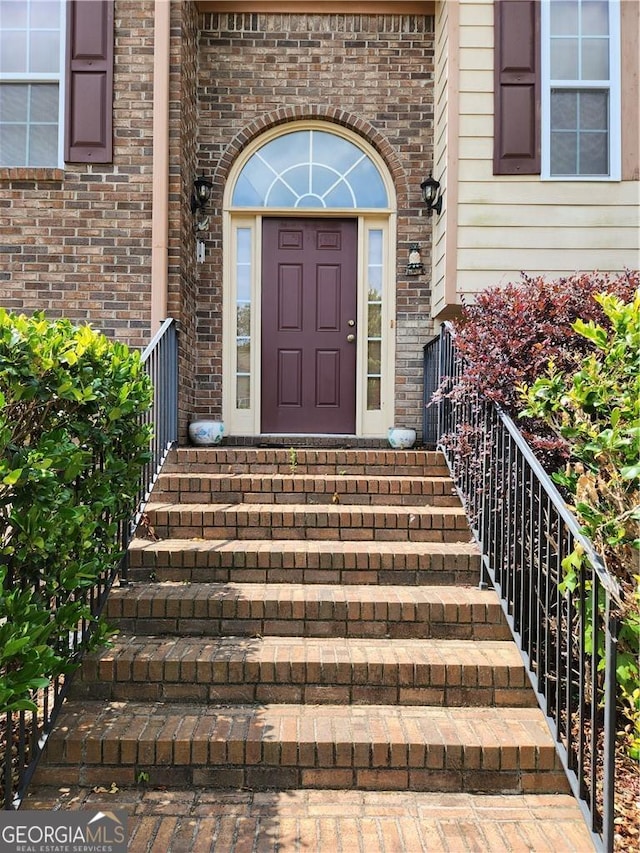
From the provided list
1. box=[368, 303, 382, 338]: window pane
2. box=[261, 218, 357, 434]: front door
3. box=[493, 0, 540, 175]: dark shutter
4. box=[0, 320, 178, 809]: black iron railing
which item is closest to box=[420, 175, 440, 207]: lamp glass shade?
box=[493, 0, 540, 175]: dark shutter

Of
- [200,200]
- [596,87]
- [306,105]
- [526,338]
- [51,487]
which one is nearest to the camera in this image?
[51,487]

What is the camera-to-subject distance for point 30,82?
17.4 ft

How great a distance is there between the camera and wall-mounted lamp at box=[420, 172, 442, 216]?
548 cm

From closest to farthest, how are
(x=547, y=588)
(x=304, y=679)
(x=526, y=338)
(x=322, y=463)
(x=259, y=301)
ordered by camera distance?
1. (x=547, y=588)
2. (x=304, y=679)
3. (x=526, y=338)
4. (x=322, y=463)
5. (x=259, y=301)

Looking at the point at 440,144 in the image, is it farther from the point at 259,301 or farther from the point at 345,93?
the point at 259,301

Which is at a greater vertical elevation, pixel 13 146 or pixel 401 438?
pixel 13 146

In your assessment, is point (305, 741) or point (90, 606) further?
point (90, 606)

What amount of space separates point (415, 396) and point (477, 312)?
2.07m

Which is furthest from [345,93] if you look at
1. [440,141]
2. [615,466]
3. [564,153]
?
[615,466]

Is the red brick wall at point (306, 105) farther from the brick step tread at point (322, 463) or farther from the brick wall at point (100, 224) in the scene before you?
the brick step tread at point (322, 463)

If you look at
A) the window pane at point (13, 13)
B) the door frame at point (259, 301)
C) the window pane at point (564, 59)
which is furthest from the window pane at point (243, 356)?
the window pane at point (564, 59)

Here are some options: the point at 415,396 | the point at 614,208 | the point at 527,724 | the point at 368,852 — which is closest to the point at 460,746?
the point at 527,724

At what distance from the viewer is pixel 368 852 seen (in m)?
A: 2.10

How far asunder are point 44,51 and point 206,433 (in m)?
3.47
